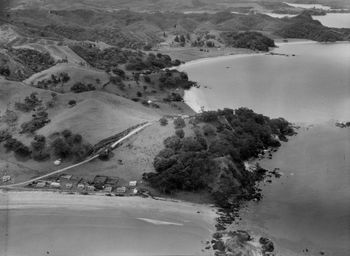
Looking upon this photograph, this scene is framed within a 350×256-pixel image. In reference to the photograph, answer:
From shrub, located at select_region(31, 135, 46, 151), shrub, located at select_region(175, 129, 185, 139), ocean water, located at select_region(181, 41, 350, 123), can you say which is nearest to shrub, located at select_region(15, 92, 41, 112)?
shrub, located at select_region(31, 135, 46, 151)

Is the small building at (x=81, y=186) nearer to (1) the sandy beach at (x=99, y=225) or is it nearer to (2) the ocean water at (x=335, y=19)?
(1) the sandy beach at (x=99, y=225)

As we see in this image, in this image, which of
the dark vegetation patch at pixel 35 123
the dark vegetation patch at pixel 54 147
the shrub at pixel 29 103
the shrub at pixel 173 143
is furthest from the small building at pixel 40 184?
the shrub at pixel 29 103

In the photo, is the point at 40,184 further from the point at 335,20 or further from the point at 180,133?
the point at 335,20

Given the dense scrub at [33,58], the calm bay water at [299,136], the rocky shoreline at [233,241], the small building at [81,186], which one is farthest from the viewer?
the dense scrub at [33,58]

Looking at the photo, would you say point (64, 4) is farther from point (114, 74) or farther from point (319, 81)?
point (319, 81)

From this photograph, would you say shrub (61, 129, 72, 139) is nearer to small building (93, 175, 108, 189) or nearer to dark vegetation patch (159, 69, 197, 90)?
small building (93, 175, 108, 189)

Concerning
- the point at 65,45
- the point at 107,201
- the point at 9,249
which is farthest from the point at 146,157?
the point at 65,45

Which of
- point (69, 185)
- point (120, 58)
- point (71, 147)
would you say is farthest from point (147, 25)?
point (69, 185)
